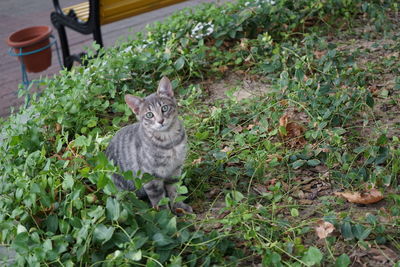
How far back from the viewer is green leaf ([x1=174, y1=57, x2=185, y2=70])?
4033mm

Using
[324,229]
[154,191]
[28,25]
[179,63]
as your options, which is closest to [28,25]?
[28,25]

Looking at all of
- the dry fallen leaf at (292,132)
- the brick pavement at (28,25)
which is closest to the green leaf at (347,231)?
the dry fallen leaf at (292,132)

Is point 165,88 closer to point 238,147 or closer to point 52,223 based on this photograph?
point 238,147

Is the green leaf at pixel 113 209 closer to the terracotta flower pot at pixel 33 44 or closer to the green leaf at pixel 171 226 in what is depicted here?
the green leaf at pixel 171 226

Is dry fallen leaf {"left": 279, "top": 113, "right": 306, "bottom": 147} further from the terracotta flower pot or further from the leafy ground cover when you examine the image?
the terracotta flower pot

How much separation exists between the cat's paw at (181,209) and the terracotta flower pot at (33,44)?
10.5ft

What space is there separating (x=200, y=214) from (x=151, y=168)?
0.38 m

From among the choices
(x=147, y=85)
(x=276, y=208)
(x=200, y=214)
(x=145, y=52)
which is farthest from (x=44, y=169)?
(x=145, y=52)

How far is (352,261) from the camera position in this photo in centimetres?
228

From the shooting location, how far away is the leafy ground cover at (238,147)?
2265 millimetres

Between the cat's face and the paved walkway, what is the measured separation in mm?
2876

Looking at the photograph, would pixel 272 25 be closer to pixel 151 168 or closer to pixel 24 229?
pixel 151 168

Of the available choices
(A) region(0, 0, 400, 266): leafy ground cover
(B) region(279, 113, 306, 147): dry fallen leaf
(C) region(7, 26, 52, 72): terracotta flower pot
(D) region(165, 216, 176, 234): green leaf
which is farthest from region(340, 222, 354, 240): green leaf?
(C) region(7, 26, 52, 72): terracotta flower pot

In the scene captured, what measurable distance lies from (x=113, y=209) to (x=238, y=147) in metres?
1.28
